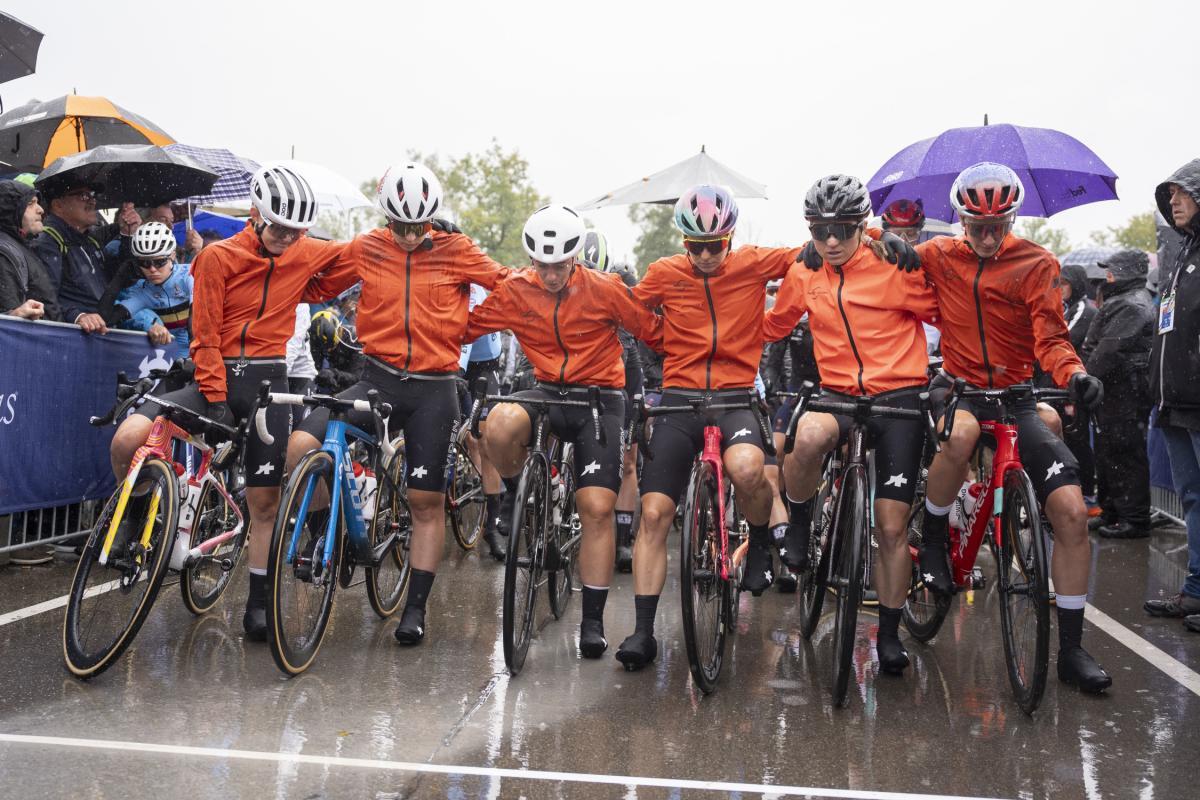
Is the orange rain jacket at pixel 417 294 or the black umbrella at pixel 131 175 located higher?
the black umbrella at pixel 131 175

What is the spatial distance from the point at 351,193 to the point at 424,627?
804 centimetres

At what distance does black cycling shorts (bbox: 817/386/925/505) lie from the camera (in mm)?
5590

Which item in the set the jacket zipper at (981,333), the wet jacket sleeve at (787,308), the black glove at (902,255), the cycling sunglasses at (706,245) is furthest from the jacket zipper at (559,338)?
the jacket zipper at (981,333)

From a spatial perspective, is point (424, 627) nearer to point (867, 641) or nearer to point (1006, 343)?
point (867, 641)

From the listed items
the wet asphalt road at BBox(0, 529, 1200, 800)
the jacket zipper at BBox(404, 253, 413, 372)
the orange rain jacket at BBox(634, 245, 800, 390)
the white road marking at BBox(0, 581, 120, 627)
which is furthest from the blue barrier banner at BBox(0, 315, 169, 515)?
the orange rain jacket at BBox(634, 245, 800, 390)

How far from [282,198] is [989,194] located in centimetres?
346

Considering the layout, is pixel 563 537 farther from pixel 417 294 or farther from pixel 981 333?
pixel 981 333

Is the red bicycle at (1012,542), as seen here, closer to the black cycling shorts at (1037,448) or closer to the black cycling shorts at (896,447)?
the black cycling shorts at (1037,448)

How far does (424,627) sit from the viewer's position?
628 cm

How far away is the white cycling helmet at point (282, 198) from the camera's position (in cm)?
602

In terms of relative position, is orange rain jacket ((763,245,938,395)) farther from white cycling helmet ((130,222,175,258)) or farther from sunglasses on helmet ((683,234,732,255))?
white cycling helmet ((130,222,175,258))

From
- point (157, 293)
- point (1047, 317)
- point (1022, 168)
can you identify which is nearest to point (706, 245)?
point (1047, 317)

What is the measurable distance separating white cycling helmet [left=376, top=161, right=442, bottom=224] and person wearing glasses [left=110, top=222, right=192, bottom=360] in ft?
9.00

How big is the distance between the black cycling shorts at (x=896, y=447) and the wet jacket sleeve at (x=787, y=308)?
1.95ft
